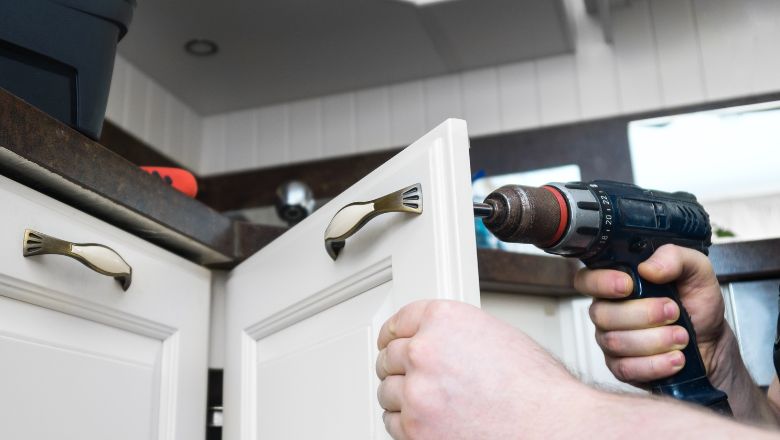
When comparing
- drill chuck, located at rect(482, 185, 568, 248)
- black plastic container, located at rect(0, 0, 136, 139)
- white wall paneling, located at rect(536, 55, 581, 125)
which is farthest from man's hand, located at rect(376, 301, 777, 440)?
white wall paneling, located at rect(536, 55, 581, 125)

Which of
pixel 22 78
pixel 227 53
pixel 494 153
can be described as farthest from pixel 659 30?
pixel 22 78

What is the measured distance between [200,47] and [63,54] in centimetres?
132

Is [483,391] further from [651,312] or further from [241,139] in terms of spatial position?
[241,139]

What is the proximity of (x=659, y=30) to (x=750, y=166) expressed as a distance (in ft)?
1.49

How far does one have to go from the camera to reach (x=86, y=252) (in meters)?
0.74

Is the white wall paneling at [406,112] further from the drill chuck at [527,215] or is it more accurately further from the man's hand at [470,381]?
the man's hand at [470,381]

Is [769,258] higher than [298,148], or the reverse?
[298,148]

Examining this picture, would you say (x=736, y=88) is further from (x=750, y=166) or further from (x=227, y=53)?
(x=227, y=53)

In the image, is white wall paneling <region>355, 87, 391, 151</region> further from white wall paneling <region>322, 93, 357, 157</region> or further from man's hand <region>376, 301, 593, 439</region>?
man's hand <region>376, 301, 593, 439</region>

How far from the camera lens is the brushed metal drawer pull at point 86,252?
2.30 ft

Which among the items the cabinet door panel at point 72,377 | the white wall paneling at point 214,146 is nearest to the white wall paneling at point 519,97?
the white wall paneling at point 214,146

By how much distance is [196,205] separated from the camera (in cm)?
92

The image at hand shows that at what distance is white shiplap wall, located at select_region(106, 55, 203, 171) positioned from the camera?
2.13 m

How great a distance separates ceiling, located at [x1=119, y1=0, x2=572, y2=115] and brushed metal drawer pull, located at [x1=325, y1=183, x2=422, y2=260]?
126cm
